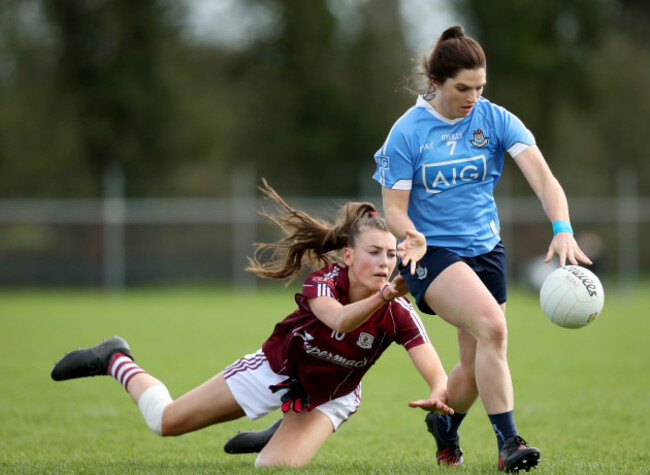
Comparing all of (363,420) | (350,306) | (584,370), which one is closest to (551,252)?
(350,306)

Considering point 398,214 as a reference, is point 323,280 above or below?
below

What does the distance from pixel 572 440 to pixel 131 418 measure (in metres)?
3.20

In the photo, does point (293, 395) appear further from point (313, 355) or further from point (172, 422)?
point (172, 422)

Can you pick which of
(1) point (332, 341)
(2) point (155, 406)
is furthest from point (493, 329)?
(2) point (155, 406)

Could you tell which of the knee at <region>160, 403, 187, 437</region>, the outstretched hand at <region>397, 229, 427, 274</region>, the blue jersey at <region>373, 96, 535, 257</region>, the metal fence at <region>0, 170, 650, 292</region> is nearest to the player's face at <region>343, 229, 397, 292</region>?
the blue jersey at <region>373, 96, 535, 257</region>

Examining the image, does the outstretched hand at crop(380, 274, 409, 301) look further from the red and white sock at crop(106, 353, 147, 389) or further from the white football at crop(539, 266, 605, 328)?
the red and white sock at crop(106, 353, 147, 389)

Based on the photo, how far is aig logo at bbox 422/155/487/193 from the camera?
165 inches

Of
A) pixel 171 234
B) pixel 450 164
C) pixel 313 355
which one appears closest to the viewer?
pixel 450 164

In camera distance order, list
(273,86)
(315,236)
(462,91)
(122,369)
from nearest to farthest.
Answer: (462,91), (315,236), (122,369), (273,86)

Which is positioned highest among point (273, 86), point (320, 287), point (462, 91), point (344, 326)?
point (273, 86)

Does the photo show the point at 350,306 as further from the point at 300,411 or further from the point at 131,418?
the point at 131,418

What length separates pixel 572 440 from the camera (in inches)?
208

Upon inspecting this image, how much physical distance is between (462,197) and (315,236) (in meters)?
0.98

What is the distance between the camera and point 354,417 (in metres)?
6.38
